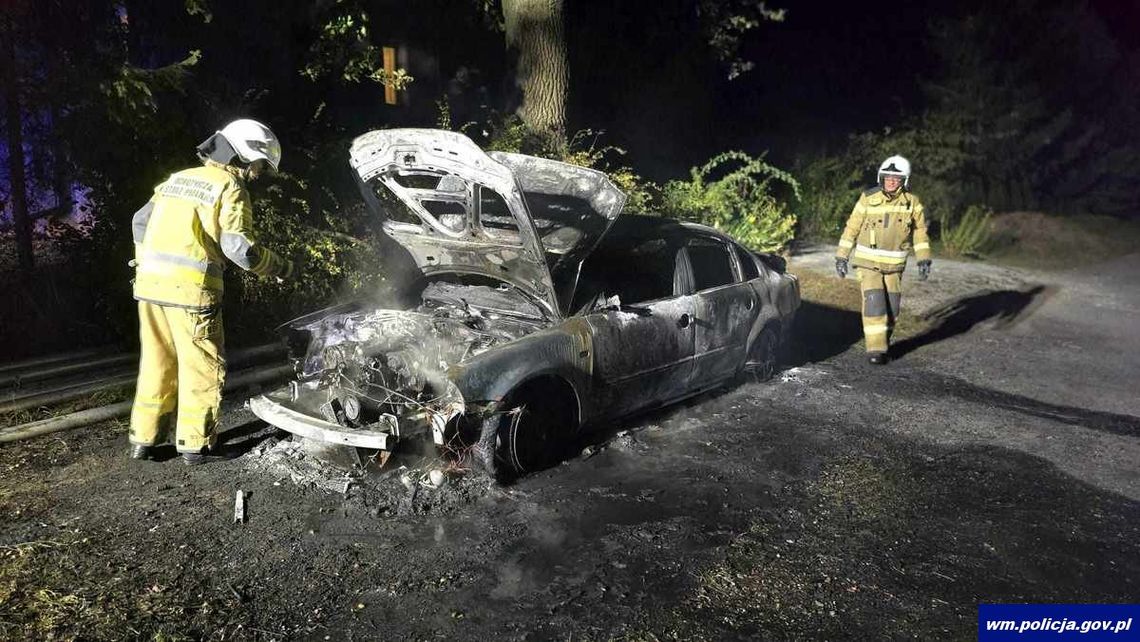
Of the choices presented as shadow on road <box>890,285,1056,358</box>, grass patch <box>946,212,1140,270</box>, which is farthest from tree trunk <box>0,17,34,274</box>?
grass patch <box>946,212,1140,270</box>

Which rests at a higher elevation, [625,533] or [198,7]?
[198,7]

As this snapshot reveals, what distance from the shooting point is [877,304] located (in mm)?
7371

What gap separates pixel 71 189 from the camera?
6.96m

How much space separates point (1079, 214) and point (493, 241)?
17537 mm

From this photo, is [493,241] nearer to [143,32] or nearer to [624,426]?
[624,426]

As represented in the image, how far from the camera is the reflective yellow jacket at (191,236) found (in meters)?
4.40

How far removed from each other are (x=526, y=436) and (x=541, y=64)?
658 centimetres

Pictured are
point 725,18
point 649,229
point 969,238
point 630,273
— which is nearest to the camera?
point 630,273

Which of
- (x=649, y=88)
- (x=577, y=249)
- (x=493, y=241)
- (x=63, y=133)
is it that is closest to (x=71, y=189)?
(x=63, y=133)

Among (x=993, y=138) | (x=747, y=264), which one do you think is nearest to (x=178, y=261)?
(x=747, y=264)

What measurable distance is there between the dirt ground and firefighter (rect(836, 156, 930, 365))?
52.2 inches

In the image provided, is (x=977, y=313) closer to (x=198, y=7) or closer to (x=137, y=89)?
(x=198, y=7)

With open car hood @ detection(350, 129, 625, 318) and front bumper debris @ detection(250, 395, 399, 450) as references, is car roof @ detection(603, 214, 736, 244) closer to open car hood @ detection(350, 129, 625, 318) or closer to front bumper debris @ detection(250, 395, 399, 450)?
open car hood @ detection(350, 129, 625, 318)

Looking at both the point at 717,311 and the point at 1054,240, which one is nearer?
the point at 717,311
